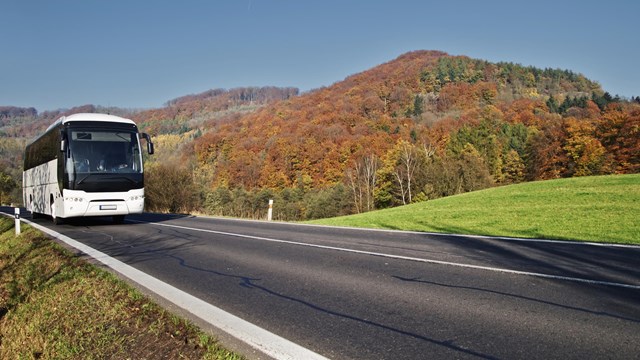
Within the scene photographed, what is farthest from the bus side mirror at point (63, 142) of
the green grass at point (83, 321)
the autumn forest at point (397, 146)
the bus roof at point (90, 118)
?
the autumn forest at point (397, 146)

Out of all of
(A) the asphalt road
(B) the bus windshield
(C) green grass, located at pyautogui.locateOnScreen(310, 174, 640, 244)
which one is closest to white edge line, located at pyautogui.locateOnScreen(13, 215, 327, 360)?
(A) the asphalt road

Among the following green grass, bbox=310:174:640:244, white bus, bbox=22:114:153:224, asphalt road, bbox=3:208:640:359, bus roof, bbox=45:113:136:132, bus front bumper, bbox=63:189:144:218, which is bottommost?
green grass, bbox=310:174:640:244

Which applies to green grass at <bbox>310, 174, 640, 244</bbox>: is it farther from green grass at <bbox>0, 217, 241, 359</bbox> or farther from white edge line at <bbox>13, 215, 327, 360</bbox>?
green grass at <bbox>0, 217, 241, 359</bbox>

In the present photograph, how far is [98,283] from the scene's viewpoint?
6254 mm

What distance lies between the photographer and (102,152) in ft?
48.6

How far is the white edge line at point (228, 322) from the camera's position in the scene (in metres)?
3.47

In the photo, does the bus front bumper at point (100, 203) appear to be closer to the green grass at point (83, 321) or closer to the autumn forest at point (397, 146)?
the green grass at point (83, 321)

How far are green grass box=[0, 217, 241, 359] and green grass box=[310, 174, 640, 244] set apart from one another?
9511 mm

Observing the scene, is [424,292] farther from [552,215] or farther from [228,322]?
[552,215]

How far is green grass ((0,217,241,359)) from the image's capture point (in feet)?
13.2

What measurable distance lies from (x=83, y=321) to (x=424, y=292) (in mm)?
3945

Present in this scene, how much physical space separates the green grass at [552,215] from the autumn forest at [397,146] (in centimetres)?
1452

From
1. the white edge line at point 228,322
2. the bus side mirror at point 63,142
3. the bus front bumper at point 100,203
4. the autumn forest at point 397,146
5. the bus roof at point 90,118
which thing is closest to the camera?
the white edge line at point 228,322

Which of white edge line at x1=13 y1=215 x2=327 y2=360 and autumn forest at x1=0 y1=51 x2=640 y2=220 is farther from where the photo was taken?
autumn forest at x1=0 y1=51 x2=640 y2=220
